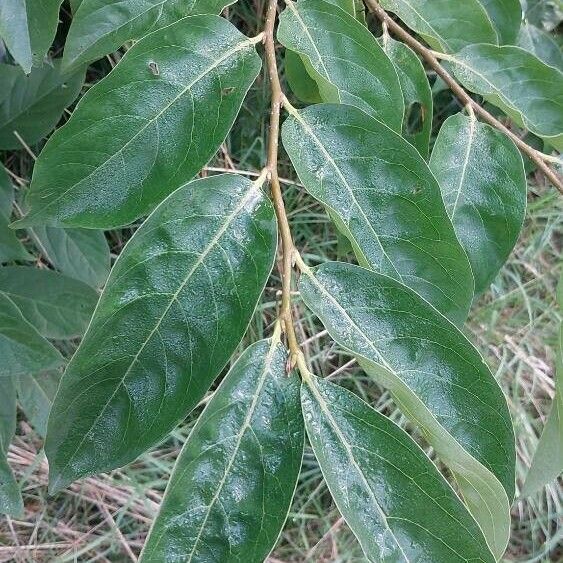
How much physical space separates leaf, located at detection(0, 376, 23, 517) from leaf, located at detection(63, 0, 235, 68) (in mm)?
429

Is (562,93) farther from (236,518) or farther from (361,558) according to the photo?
(361,558)

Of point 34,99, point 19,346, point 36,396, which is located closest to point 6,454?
point 36,396

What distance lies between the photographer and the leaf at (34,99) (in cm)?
92

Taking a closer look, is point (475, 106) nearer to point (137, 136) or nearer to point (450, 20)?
point (450, 20)

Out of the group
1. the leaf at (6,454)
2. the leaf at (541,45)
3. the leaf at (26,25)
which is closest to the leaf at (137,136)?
the leaf at (26,25)

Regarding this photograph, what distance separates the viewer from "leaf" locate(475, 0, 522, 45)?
2.69ft

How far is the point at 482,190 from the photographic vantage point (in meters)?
0.62

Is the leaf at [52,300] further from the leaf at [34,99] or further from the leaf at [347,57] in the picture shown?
the leaf at [347,57]

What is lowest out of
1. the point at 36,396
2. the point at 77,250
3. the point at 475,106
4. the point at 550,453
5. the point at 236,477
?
the point at 36,396

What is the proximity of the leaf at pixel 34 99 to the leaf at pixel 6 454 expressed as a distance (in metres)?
0.35

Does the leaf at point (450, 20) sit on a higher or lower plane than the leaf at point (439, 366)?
higher

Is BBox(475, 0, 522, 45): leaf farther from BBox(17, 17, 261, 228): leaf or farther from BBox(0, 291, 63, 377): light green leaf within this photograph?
BBox(0, 291, 63, 377): light green leaf

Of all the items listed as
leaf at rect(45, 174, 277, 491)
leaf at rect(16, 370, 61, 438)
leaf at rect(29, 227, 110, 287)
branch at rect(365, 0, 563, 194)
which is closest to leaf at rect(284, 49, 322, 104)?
branch at rect(365, 0, 563, 194)

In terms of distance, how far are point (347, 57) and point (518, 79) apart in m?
0.18
